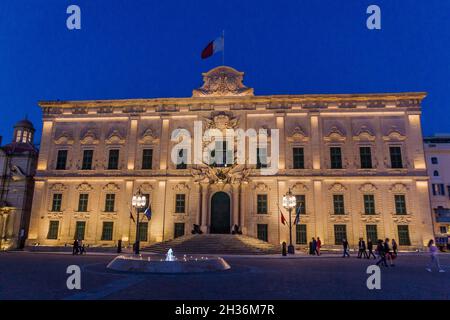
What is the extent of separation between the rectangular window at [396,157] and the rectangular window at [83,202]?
28.7m

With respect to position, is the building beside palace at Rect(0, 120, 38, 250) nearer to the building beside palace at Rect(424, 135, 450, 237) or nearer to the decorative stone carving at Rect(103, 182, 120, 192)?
the decorative stone carving at Rect(103, 182, 120, 192)

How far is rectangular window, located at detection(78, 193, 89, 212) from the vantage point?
102ft

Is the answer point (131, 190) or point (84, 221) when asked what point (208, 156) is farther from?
point (84, 221)

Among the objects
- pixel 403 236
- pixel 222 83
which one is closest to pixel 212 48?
pixel 222 83

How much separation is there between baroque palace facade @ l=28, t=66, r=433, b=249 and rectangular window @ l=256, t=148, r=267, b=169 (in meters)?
0.23

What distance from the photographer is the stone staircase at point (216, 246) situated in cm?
2481

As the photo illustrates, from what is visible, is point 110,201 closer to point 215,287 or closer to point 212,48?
point 212,48

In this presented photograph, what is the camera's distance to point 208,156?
3123 centimetres

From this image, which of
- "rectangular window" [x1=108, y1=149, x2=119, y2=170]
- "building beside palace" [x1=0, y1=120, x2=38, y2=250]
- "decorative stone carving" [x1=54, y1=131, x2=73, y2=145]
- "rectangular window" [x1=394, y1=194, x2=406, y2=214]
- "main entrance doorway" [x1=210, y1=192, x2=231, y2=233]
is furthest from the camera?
"decorative stone carving" [x1=54, y1=131, x2=73, y2=145]

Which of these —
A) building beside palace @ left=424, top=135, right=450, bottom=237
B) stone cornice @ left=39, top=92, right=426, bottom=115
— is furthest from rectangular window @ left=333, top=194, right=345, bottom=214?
building beside palace @ left=424, top=135, right=450, bottom=237

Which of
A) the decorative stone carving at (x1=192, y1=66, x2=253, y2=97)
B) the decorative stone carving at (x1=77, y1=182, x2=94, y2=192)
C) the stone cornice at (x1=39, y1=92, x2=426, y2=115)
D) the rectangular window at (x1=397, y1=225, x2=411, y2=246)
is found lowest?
the rectangular window at (x1=397, y1=225, x2=411, y2=246)

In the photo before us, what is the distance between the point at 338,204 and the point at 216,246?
39.3ft

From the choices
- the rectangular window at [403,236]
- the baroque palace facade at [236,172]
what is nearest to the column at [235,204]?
the baroque palace facade at [236,172]
